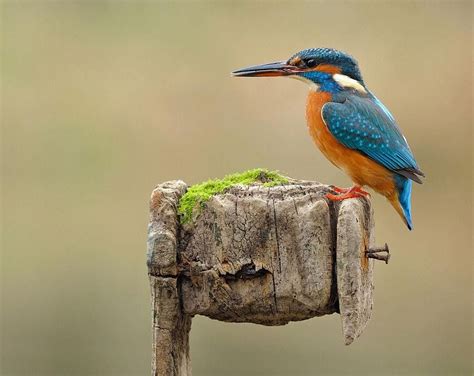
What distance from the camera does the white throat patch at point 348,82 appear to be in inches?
193

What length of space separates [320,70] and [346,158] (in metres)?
0.43

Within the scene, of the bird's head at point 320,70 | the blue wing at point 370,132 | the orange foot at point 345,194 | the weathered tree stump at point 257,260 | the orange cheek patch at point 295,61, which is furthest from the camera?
the orange cheek patch at point 295,61

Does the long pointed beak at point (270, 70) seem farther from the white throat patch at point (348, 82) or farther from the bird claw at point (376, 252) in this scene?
the bird claw at point (376, 252)

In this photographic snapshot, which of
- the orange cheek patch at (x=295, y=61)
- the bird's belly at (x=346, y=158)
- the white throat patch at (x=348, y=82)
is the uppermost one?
the orange cheek patch at (x=295, y=61)

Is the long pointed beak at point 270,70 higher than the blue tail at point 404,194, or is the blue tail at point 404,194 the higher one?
the long pointed beak at point 270,70

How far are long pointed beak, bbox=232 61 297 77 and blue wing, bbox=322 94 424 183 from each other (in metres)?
0.25

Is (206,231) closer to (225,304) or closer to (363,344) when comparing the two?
(225,304)

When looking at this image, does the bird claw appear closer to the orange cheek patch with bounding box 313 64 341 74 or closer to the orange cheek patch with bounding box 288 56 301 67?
the orange cheek patch with bounding box 313 64 341 74

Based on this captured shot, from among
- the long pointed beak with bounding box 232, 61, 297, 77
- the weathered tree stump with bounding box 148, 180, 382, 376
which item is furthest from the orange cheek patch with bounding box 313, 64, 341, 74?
the weathered tree stump with bounding box 148, 180, 382, 376

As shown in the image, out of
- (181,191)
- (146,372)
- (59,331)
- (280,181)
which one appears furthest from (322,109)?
(59,331)

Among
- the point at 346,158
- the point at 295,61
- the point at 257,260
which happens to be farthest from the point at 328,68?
the point at 257,260

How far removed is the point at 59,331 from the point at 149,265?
17.4 feet

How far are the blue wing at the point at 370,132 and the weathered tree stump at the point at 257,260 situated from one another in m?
0.98

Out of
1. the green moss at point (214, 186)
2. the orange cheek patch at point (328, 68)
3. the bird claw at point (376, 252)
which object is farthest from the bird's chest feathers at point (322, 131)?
the bird claw at point (376, 252)
